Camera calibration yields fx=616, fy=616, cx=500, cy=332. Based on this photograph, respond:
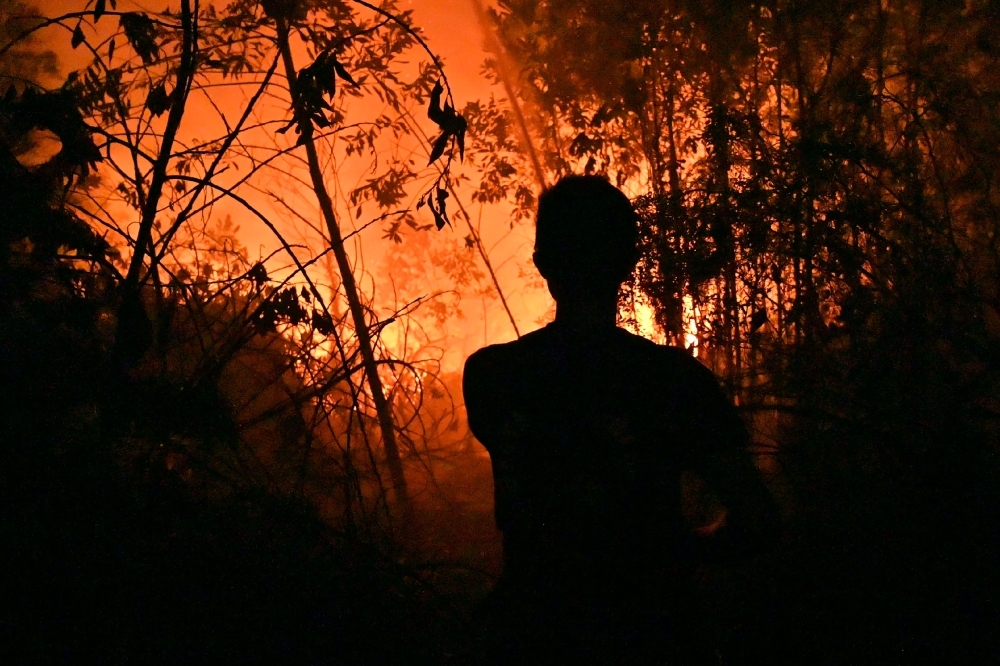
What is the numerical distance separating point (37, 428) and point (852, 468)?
3440mm

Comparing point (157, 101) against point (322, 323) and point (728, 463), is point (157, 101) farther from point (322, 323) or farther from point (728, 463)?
point (728, 463)

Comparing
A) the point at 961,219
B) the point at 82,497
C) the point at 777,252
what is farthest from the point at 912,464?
the point at 961,219

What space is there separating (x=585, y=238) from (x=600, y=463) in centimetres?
35

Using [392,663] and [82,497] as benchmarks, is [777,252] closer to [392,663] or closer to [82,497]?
[392,663]

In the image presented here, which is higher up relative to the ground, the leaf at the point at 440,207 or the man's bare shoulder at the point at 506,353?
the leaf at the point at 440,207

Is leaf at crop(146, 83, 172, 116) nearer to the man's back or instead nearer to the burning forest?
the burning forest

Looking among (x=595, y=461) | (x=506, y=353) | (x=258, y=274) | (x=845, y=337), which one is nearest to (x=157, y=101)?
(x=258, y=274)

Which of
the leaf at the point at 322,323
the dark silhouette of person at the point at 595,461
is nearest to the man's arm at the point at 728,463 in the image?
the dark silhouette of person at the point at 595,461

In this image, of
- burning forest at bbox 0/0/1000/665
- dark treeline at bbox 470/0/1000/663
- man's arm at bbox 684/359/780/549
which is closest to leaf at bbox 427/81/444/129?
burning forest at bbox 0/0/1000/665

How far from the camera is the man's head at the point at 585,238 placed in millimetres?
973

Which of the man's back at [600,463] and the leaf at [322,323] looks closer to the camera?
the man's back at [600,463]

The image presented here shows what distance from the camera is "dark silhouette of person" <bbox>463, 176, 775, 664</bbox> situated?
0.93m

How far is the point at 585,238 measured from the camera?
971mm

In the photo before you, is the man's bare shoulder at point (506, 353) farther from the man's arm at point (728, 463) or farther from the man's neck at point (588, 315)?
the man's arm at point (728, 463)
